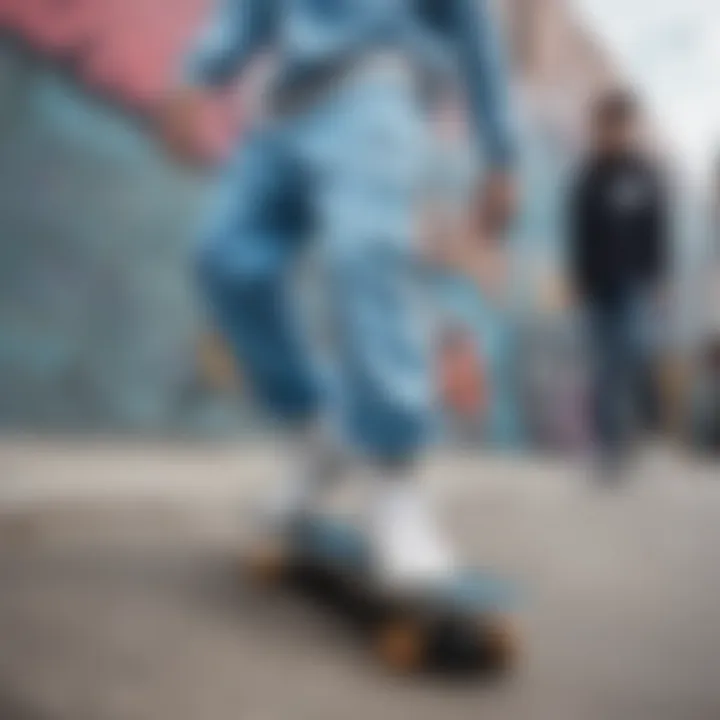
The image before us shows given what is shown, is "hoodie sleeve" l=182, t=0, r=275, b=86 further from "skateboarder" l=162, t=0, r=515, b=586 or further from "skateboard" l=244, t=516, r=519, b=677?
"skateboard" l=244, t=516, r=519, b=677

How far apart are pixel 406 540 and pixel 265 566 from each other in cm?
12

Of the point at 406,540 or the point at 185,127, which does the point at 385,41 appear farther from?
the point at 406,540

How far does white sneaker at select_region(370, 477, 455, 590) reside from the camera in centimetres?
122

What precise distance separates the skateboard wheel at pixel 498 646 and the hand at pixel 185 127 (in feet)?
1.51

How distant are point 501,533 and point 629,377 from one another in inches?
6.6

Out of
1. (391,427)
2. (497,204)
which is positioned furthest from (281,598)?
(497,204)

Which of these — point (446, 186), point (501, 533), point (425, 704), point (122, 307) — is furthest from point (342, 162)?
point (425, 704)

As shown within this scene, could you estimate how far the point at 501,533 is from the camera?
47.9 inches

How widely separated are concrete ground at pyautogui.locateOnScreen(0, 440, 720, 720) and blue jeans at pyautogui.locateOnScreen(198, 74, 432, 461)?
69 millimetres

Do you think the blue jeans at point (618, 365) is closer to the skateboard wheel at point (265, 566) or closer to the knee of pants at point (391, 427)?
the knee of pants at point (391, 427)

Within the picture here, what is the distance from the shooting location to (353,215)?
4.05 feet

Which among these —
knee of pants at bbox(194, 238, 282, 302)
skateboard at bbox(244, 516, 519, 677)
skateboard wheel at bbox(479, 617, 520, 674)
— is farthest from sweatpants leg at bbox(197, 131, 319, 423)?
skateboard wheel at bbox(479, 617, 520, 674)

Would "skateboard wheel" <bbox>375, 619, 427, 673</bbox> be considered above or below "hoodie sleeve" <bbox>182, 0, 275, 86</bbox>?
below

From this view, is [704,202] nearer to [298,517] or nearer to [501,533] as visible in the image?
[501,533]
